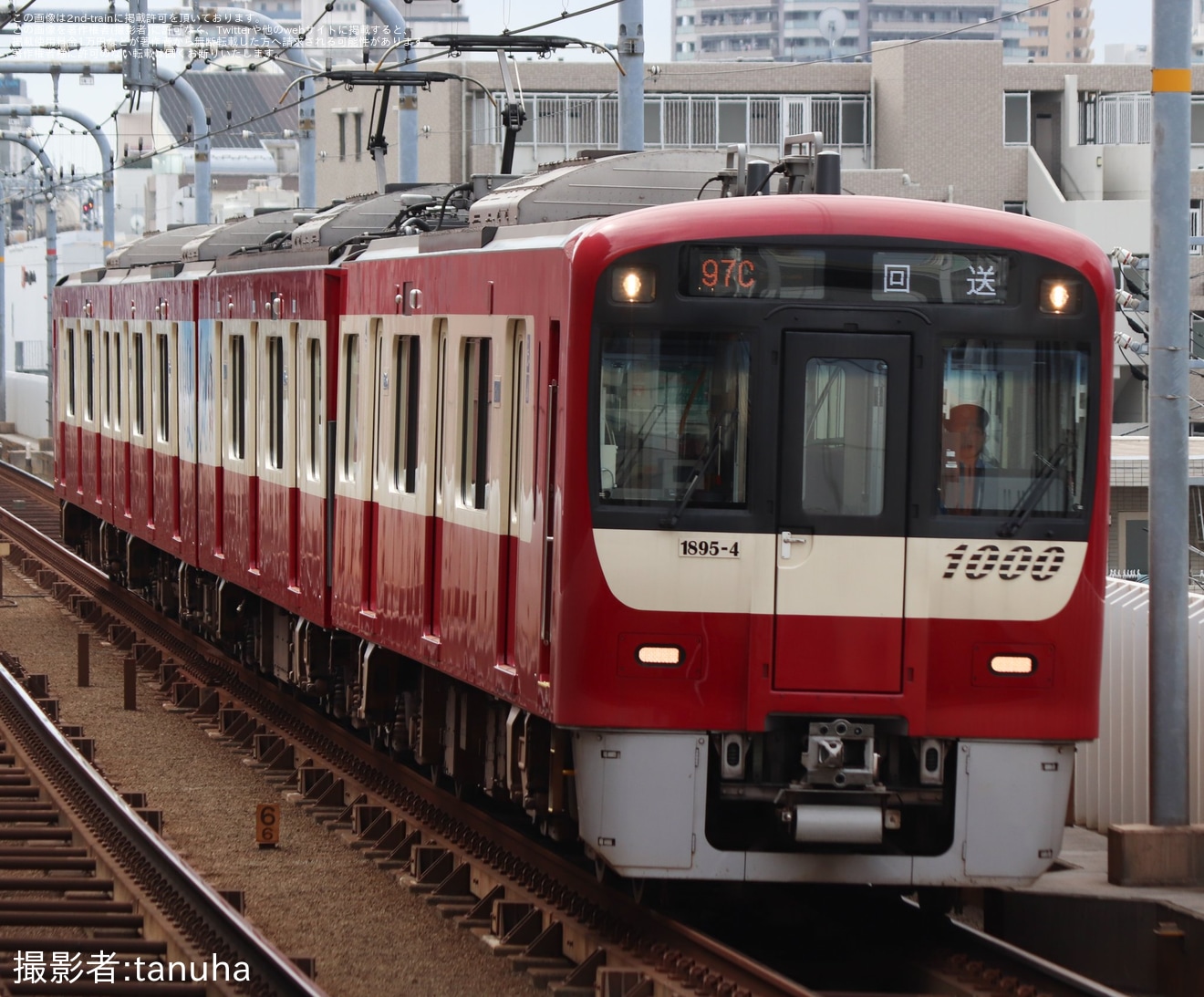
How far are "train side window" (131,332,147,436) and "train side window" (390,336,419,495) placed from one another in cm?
841

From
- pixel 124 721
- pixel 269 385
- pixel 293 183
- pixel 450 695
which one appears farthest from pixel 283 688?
pixel 293 183

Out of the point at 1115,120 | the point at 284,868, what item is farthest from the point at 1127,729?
the point at 1115,120

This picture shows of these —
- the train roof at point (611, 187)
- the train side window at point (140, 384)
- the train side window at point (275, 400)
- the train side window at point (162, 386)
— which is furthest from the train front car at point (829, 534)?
the train side window at point (140, 384)

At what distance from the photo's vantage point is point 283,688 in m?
15.8

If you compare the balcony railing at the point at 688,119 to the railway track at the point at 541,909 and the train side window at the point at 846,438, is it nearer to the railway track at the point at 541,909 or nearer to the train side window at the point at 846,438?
the railway track at the point at 541,909

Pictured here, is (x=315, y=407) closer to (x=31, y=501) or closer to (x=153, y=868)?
(x=153, y=868)

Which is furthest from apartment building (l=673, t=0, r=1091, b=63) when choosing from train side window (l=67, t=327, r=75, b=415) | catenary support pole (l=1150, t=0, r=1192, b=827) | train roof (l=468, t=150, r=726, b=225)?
catenary support pole (l=1150, t=0, r=1192, b=827)

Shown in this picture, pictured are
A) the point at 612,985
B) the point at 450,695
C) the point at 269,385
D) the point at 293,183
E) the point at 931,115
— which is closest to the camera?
the point at 612,985

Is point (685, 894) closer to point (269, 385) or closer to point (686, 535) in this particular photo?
point (686, 535)

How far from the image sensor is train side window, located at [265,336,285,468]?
1375 centimetres

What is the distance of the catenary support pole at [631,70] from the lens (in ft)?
47.2

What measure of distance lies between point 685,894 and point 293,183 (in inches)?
3528

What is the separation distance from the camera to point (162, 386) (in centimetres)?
1816

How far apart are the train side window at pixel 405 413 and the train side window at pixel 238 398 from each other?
4149 millimetres
